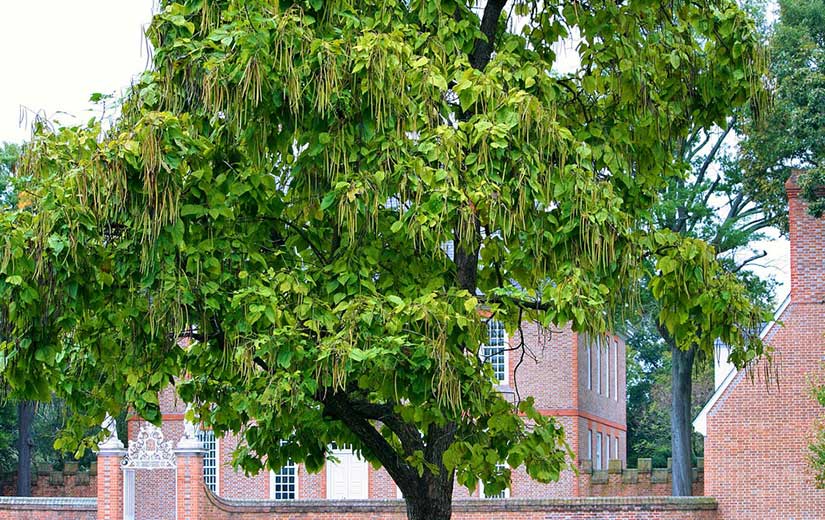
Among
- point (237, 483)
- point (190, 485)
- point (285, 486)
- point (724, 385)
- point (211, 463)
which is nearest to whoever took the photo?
point (190, 485)

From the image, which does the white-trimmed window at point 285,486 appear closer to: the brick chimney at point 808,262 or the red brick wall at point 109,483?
the red brick wall at point 109,483

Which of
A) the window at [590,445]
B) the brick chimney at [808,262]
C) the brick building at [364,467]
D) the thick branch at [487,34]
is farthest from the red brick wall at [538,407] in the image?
the thick branch at [487,34]

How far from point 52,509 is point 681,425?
54.9 ft

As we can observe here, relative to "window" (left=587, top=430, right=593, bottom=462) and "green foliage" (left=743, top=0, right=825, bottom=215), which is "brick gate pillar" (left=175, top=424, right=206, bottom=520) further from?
"green foliage" (left=743, top=0, right=825, bottom=215)

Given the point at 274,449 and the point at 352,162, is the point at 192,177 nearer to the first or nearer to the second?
the point at 352,162

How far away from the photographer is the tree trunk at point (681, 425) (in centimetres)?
3544

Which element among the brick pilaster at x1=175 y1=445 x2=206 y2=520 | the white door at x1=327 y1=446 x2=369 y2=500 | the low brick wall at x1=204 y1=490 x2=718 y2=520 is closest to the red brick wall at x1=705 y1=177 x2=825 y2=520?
the low brick wall at x1=204 y1=490 x2=718 y2=520

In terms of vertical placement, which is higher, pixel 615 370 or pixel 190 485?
pixel 615 370

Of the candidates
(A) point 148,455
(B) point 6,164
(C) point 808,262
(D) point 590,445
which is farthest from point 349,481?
(B) point 6,164

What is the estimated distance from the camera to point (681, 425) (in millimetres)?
36281

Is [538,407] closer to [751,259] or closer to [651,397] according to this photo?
[751,259]

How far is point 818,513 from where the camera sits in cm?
2914

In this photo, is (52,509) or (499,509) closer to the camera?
(499,509)

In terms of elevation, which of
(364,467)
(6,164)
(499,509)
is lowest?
(499,509)
